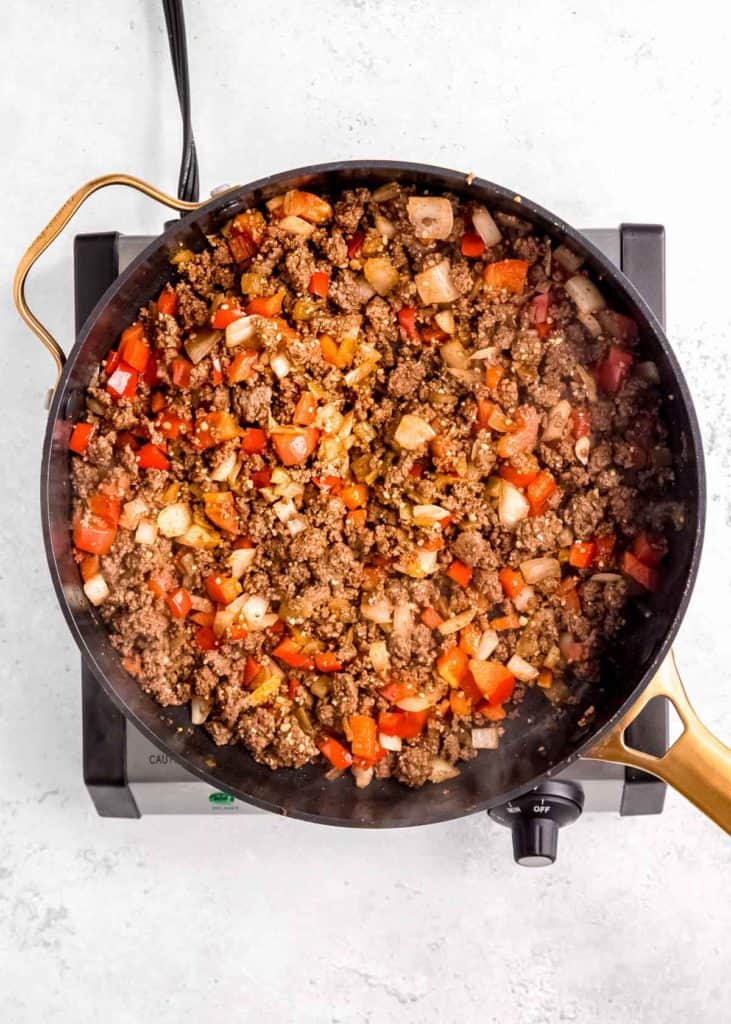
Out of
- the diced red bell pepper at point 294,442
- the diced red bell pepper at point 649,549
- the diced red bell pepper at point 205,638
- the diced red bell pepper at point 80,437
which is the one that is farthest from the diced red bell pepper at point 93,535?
the diced red bell pepper at point 649,549

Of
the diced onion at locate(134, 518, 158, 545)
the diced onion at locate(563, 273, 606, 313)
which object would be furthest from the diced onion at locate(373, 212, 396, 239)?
the diced onion at locate(134, 518, 158, 545)

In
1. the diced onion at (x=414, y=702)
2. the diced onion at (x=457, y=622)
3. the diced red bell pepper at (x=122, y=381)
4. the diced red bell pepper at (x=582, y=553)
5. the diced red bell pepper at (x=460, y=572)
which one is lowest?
the diced onion at (x=414, y=702)

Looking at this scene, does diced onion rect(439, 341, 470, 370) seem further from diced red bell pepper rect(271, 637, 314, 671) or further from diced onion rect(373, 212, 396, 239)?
diced red bell pepper rect(271, 637, 314, 671)

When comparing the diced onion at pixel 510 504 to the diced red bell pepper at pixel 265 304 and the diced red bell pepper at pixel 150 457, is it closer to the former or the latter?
the diced red bell pepper at pixel 265 304

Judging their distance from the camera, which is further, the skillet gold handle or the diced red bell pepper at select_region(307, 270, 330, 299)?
the diced red bell pepper at select_region(307, 270, 330, 299)

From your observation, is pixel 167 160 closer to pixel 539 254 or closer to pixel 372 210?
pixel 372 210

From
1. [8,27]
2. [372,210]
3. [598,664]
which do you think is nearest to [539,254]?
[372,210]
